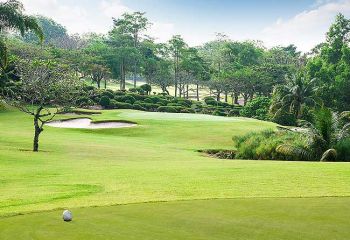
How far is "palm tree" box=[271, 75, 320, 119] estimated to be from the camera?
235 ft

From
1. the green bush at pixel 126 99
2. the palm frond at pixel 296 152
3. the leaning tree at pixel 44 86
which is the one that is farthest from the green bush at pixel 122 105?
the palm frond at pixel 296 152

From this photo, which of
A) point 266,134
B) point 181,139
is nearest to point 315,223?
point 266,134

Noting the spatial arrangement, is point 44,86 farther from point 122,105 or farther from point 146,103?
point 146,103

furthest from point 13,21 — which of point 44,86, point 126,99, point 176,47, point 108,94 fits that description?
point 176,47

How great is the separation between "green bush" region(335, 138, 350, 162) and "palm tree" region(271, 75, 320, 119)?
3859cm

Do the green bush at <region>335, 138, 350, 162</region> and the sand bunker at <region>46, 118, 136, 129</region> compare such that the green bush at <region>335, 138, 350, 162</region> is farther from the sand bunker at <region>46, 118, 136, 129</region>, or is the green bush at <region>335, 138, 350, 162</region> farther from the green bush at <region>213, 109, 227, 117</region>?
the green bush at <region>213, 109, 227, 117</region>

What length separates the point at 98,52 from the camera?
381 ft

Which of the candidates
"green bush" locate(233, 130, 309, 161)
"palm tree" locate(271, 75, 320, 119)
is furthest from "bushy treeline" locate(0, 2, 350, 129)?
"green bush" locate(233, 130, 309, 161)

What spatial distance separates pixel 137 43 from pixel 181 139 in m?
90.0

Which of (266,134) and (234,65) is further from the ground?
(234,65)

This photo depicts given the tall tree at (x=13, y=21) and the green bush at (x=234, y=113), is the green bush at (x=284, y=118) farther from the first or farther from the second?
the tall tree at (x=13, y=21)

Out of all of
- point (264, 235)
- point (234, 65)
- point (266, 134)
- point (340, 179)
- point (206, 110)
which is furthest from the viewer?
point (234, 65)

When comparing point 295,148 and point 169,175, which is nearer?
point 169,175

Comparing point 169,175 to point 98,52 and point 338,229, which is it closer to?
point 338,229
